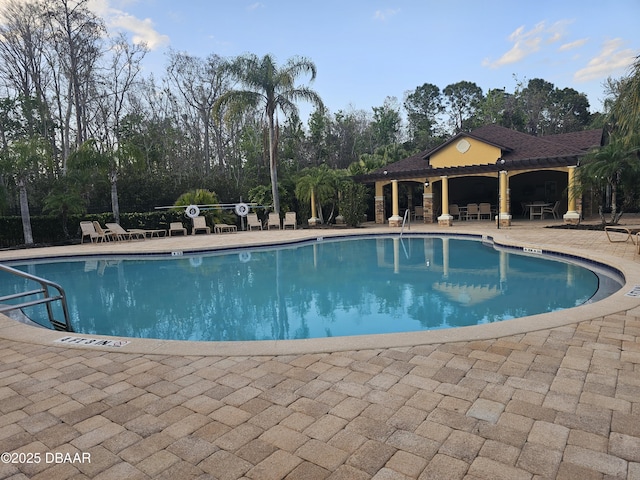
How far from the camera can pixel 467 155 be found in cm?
1858

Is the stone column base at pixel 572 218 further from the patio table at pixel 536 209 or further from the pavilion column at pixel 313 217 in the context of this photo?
the pavilion column at pixel 313 217

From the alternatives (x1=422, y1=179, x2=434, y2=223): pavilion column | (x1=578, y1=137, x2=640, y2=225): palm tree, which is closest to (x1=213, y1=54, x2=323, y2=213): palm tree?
(x1=422, y1=179, x2=434, y2=223): pavilion column

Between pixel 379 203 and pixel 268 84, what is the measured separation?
305 inches

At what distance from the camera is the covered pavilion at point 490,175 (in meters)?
16.3

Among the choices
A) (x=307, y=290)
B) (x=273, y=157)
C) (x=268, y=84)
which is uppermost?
(x=268, y=84)

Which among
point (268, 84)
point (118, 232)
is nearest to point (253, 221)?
point (118, 232)

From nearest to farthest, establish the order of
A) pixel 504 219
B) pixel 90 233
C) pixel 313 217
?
pixel 90 233 → pixel 504 219 → pixel 313 217

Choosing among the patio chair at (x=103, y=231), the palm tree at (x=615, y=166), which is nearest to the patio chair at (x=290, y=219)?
the patio chair at (x=103, y=231)

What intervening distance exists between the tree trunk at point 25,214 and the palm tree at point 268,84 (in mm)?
7510

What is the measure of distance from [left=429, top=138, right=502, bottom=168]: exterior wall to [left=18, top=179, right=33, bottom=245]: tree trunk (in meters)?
16.3

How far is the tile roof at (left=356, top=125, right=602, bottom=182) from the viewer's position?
1595 centimetres

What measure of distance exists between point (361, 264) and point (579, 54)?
44.0 feet

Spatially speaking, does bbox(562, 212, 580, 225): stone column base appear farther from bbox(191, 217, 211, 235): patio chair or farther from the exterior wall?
bbox(191, 217, 211, 235): patio chair

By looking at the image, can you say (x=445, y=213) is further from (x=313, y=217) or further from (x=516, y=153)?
(x=313, y=217)
